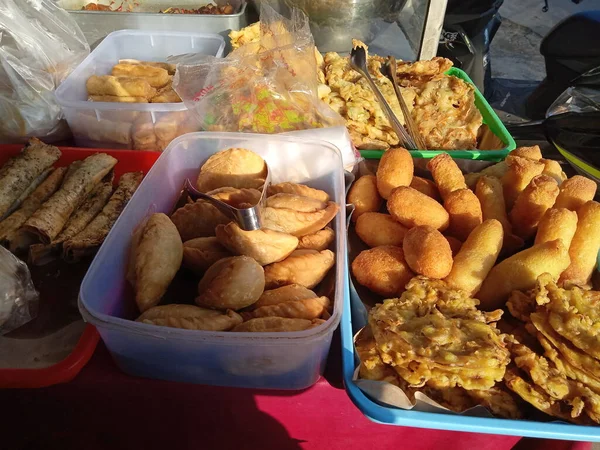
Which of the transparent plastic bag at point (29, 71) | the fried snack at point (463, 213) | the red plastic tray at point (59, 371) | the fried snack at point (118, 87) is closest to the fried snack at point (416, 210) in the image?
the fried snack at point (463, 213)

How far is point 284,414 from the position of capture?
0.89 metres

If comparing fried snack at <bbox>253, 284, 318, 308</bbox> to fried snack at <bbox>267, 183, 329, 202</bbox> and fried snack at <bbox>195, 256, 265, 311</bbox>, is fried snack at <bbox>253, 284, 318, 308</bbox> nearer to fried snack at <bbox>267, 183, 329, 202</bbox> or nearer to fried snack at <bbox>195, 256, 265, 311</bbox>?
fried snack at <bbox>195, 256, 265, 311</bbox>

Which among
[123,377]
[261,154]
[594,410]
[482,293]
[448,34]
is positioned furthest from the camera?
[448,34]

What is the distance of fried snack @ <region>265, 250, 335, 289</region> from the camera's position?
88 centimetres

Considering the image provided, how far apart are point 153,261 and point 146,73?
1123mm

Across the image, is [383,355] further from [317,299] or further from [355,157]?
[355,157]

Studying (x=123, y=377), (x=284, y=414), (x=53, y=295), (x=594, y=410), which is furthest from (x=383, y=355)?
(x=53, y=295)

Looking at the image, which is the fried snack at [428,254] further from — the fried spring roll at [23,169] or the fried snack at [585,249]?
the fried spring roll at [23,169]

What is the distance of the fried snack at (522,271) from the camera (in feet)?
2.96

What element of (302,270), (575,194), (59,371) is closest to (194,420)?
(59,371)

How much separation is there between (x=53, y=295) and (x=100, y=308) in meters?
0.29

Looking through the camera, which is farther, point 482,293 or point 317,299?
point 482,293

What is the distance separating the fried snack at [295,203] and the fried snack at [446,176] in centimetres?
36

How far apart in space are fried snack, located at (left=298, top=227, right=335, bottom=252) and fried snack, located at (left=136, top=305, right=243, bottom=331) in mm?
245
